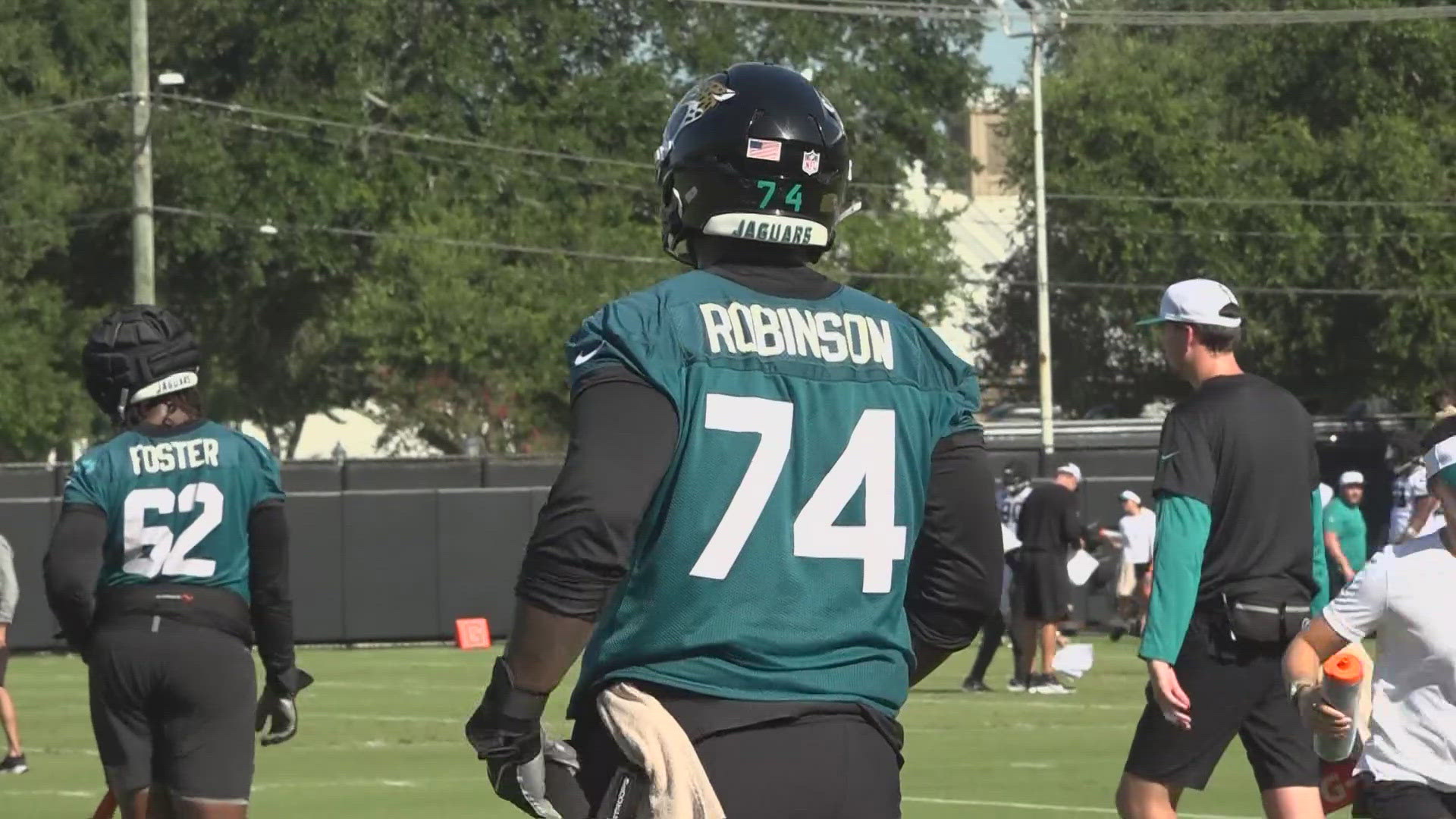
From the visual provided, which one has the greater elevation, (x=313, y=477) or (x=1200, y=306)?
(x=1200, y=306)

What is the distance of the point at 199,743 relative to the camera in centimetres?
803

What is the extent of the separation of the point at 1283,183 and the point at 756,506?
53.6 m

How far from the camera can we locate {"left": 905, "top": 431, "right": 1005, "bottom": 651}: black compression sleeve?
4.62 m

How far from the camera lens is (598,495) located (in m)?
4.13

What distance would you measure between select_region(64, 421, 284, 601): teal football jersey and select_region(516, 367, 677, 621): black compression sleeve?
417cm

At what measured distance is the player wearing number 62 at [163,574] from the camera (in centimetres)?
805

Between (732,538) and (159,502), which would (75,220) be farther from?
(732,538)

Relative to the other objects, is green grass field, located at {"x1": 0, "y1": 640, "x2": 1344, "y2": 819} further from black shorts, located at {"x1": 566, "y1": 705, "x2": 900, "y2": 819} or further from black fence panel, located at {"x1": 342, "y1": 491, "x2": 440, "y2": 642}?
black fence panel, located at {"x1": 342, "y1": 491, "x2": 440, "y2": 642}

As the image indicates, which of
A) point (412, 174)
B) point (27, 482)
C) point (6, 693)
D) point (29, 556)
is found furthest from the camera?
point (412, 174)

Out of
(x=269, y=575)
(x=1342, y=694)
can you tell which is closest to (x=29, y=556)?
(x=269, y=575)

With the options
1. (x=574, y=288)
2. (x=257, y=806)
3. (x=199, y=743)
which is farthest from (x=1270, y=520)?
(x=574, y=288)

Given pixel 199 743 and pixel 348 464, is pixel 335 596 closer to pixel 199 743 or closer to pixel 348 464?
pixel 348 464

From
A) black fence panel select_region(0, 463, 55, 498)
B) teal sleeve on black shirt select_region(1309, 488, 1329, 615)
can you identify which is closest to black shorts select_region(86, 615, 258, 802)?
teal sleeve on black shirt select_region(1309, 488, 1329, 615)

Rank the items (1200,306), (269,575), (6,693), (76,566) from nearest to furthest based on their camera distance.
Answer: (76,566) → (269,575) → (1200,306) → (6,693)
